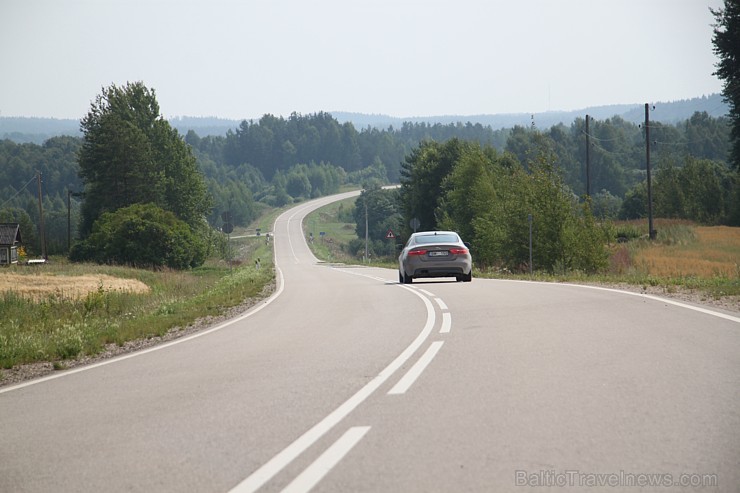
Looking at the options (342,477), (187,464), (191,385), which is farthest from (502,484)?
(191,385)

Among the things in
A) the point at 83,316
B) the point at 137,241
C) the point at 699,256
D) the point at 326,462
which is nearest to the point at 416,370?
the point at 326,462

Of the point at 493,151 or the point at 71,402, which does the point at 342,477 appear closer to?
the point at 71,402

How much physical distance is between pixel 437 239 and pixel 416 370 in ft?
57.7

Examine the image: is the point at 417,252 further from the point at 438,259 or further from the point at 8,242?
the point at 8,242

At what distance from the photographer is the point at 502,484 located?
505 cm

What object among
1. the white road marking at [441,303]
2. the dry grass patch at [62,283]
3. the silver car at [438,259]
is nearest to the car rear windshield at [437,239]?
the silver car at [438,259]

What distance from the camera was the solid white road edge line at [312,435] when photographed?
17.2ft

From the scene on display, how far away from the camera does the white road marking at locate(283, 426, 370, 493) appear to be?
512 cm

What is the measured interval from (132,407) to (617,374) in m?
4.47

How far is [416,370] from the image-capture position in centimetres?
931

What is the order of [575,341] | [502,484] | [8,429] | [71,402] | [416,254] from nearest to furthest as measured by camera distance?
[502,484] → [8,429] → [71,402] → [575,341] → [416,254]

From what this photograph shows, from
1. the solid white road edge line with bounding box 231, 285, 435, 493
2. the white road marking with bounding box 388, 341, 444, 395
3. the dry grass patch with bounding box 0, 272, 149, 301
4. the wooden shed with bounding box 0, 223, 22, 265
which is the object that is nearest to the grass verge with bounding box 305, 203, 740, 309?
the white road marking with bounding box 388, 341, 444, 395

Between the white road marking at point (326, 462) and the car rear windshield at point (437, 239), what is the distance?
20.1 meters

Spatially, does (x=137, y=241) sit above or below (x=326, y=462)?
below
